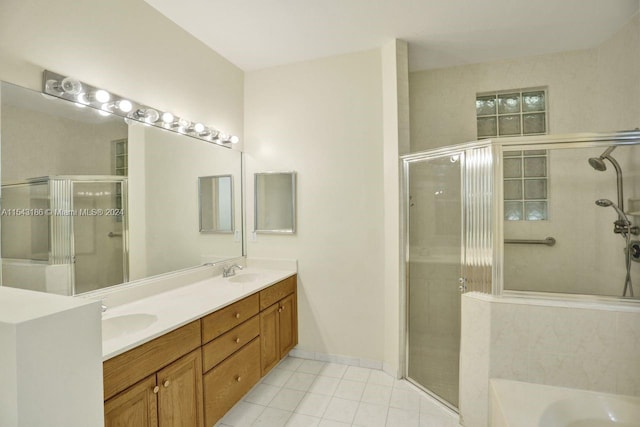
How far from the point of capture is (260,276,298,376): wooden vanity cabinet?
2357 millimetres

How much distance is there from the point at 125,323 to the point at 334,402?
4.94ft

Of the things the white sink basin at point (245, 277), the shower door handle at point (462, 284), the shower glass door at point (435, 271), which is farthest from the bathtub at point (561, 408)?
the white sink basin at point (245, 277)

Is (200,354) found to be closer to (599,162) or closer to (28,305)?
(28,305)

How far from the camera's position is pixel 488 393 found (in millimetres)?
1854

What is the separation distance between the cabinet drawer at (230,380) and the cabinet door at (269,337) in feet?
0.27

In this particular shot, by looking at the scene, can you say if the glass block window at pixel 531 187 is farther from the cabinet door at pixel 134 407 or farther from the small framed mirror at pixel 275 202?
the cabinet door at pixel 134 407

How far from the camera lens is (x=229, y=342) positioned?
1.95 m

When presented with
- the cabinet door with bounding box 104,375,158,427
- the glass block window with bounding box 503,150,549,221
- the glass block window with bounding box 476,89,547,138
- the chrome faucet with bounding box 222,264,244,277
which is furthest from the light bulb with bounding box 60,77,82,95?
the glass block window with bounding box 476,89,547,138

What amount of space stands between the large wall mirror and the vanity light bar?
0.04 meters

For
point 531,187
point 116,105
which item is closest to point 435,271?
point 531,187

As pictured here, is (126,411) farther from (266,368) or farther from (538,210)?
(538,210)

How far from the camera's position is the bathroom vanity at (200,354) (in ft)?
4.36

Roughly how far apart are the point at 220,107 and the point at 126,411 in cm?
232

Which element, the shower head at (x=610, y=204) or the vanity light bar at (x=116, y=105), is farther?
the shower head at (x=610, y=204)
